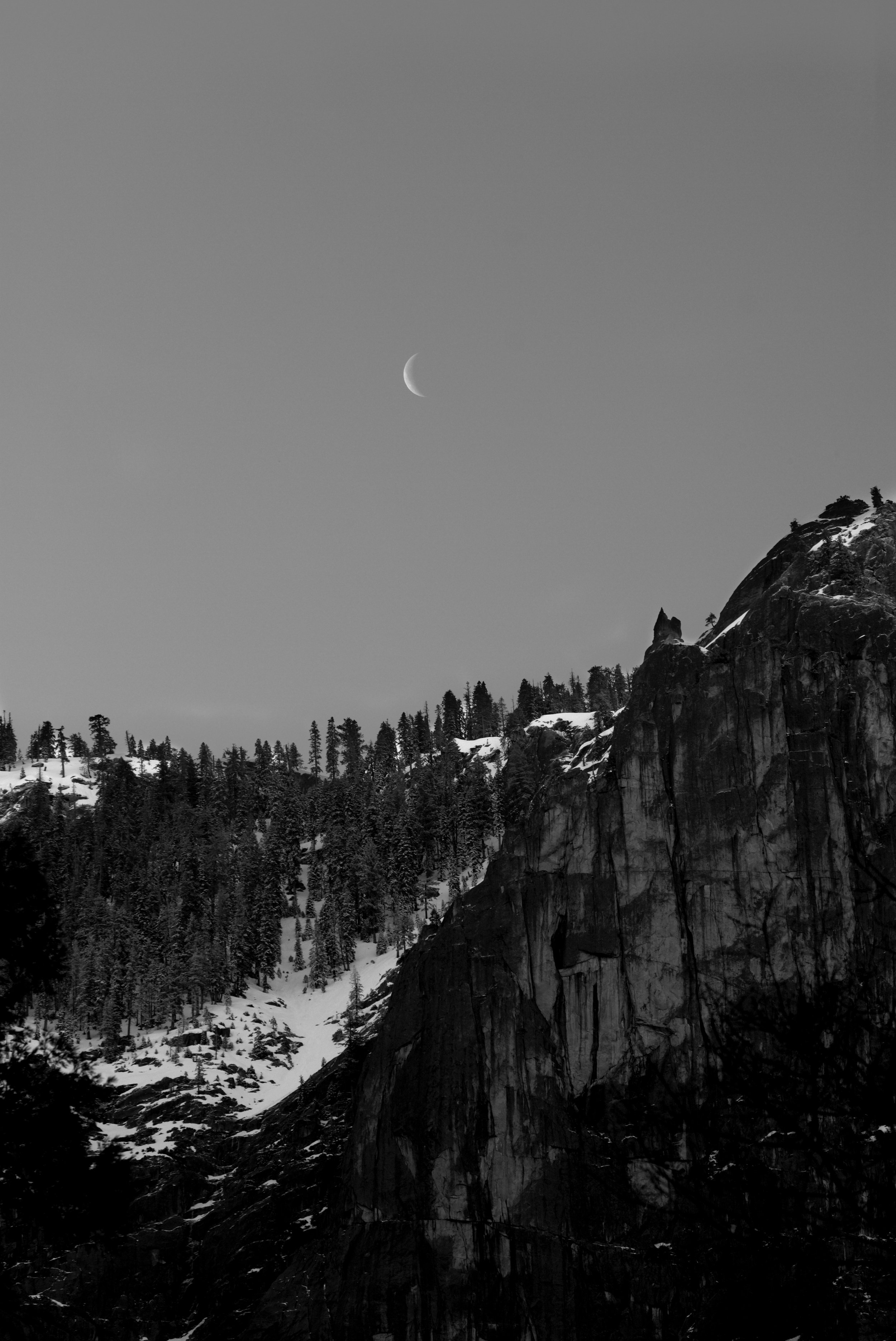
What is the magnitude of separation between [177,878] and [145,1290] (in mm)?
57517

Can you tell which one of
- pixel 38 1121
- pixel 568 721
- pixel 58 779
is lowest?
pixel 38 1121

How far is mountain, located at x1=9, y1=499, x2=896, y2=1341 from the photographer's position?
2571 inches

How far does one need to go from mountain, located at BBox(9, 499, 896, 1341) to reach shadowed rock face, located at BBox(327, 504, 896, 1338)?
126 millimetres

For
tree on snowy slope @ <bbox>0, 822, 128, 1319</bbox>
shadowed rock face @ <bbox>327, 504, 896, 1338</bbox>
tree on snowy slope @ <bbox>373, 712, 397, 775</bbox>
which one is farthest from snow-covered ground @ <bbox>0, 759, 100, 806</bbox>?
tree on snowy slope @ <bbox>0, 822, 128, 1319</bbox>

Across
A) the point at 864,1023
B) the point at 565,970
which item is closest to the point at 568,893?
the point at 565,970

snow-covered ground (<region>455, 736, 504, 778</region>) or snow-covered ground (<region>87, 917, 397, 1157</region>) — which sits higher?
snow-covered ground (<region>455, 736, 504, 778</region>)

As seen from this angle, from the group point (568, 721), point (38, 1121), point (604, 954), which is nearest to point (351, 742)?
point (568, 721)

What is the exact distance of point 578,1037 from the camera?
70688mm

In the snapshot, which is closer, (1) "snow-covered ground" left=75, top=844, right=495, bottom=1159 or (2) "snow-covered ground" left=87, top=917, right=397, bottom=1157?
(1) "snow-covered ground" left=75, top=844, right=495, bottom=1159

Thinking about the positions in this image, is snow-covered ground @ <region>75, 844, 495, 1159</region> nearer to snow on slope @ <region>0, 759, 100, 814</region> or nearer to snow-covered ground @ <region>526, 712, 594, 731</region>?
snow-covered ground @ <region>526, 712, 594, 731</region>

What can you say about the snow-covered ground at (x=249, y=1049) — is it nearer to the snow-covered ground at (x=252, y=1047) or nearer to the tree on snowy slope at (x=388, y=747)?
the snow-covered ground at (x=252, y=1047)

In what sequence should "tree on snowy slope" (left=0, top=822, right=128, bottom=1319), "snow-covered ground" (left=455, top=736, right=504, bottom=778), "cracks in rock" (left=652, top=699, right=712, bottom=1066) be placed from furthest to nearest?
"snow-covered ground" (left=455, top=736, right=504, bottom=778)
"cracks in rock" (left=652, top=699, right=712, bottom=1066)
"tree on snowy slope" (left=0, top=822, right=128, bottom=1319)

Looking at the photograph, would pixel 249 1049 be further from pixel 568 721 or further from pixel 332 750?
pixel 332 750

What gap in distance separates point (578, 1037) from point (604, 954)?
4.53m
